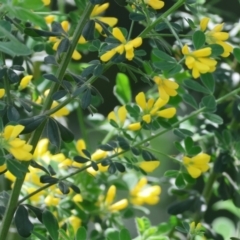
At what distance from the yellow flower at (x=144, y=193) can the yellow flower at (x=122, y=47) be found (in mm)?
354

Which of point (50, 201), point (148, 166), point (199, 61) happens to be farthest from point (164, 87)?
point (50, 201)

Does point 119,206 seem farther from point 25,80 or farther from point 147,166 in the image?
point 25,80

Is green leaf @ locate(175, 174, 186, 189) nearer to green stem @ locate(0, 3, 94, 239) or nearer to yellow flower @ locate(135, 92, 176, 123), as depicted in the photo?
yellow flower @ locate(135, 92, 176, 123)

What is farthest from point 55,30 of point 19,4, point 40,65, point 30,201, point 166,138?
point 166,138

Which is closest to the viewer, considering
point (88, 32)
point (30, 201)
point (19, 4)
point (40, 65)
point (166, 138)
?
point (19, 4)

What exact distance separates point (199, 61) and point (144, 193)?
0.37 meters

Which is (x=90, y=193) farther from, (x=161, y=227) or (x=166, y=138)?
(x=166, y=138)

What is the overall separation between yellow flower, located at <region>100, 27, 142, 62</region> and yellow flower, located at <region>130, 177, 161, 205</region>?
0.35 meters

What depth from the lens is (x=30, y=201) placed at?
2.88ft

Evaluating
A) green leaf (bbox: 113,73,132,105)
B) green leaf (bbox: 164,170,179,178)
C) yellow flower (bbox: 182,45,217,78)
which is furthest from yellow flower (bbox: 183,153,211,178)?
green leaf (bbox: 113,73,132,105)

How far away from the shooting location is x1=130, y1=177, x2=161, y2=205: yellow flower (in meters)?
0.95

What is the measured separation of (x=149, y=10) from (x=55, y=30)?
0.32ft

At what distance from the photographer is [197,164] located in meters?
0.75

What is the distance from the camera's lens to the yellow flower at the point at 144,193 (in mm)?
953
